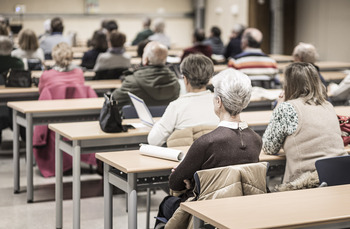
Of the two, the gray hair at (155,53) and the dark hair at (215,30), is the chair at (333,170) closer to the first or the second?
the gray hair at (155,53)

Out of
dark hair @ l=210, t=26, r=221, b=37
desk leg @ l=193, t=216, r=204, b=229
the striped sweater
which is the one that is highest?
dark hair @ l=210, t=26, r=221, b=37

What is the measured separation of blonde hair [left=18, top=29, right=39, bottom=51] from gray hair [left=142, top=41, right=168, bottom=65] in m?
3.07

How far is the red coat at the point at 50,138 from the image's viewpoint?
621 centimetres

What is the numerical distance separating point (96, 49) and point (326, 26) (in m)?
5.83

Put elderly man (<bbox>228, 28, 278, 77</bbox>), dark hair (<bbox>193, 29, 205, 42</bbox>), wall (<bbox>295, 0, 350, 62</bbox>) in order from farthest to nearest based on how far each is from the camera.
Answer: wall (<bbox>295, 0, 350, 62</bbox>), dark hair (<bbox>193, 29, 205, 42</bbox>), elderly man (<bbox>228, 28, 278, 77</bbox>)

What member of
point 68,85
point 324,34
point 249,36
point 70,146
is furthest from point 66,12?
point 70,146

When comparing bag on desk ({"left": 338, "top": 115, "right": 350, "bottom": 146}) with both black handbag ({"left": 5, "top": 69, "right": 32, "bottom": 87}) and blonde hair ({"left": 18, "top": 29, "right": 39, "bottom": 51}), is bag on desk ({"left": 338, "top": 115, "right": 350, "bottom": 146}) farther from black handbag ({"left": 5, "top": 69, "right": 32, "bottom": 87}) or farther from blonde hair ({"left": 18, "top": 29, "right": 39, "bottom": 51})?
blonde hair ({"left": 18, "top": 29, "right": 39, "bottom": 51})

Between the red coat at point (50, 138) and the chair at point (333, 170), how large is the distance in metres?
3.52

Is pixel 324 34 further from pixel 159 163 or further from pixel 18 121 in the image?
pixel 159 163

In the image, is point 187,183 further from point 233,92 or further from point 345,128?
point 345,128

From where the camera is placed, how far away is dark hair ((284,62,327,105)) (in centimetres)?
384

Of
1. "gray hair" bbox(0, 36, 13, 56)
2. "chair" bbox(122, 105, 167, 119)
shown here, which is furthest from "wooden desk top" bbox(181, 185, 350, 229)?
"gray hair" bbox(0, 36, 13, 56)

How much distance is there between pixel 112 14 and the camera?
56.8 feet

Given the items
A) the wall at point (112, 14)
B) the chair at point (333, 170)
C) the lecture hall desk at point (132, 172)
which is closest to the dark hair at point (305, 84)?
the lecture hall desk at point (132, 172)
